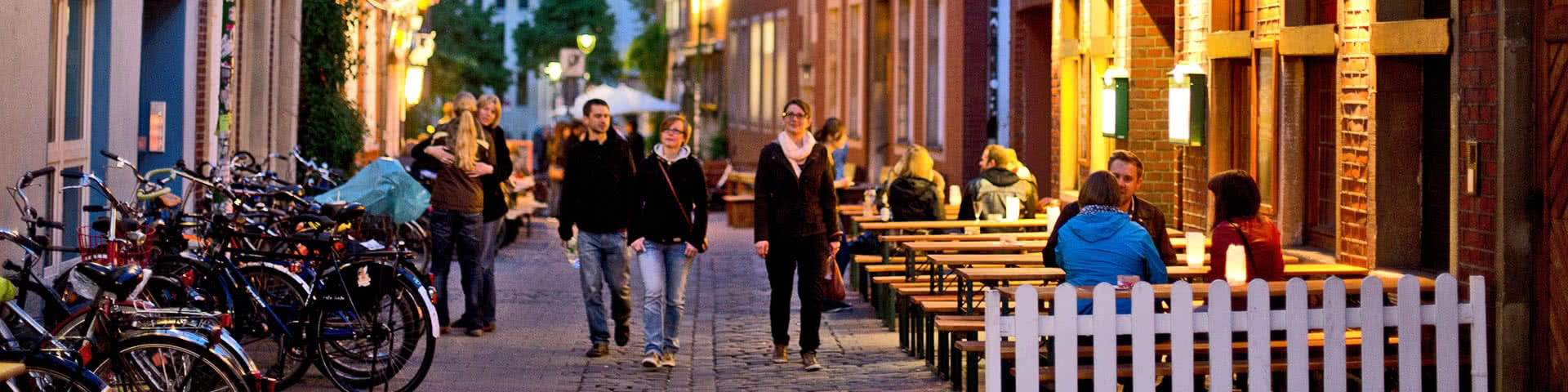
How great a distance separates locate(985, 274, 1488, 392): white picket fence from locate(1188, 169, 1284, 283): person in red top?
0.80 metres

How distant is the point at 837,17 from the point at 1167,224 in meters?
15.0

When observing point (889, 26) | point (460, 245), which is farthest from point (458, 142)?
point (889, 26)

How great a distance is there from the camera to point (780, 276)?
35.8ft

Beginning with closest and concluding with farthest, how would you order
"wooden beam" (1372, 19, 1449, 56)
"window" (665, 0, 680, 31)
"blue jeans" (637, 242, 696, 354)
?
"wooden beam" (1372, 19, 1449, 56) → "blue jeans" (637, 242, 696, 354) → "window" (665, 0, 680, 31)

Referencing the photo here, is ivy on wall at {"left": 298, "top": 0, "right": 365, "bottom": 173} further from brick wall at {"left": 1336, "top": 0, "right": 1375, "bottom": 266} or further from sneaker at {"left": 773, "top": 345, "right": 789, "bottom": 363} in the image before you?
brick wall at {"left": 1336, "top": 0, "right": 1375, "bottom": 266}

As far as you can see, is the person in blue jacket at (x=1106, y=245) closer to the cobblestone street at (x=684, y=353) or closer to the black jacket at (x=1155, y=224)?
the black jacket at (x=1155, y=224)

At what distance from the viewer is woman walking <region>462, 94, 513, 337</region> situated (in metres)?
12.5

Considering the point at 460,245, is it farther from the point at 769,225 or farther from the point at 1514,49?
the point at 1514,49

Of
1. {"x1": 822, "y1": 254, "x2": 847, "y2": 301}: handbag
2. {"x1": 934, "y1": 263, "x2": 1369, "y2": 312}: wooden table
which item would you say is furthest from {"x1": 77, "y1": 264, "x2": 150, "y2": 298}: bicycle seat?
{"x1": 822, "y1": 254, "x2": 847, "y2": 301}: handbag

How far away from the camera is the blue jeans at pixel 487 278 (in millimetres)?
12531

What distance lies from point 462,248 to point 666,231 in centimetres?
201

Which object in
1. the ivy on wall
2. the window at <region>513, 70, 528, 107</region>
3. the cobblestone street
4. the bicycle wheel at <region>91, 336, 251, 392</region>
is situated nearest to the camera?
the bicycle wheel at <region>91, 336, 251, 392</region>

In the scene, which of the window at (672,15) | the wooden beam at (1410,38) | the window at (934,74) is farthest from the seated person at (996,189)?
the window at (672,15)

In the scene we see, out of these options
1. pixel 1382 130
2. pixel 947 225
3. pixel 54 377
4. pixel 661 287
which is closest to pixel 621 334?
pixel 661 287
